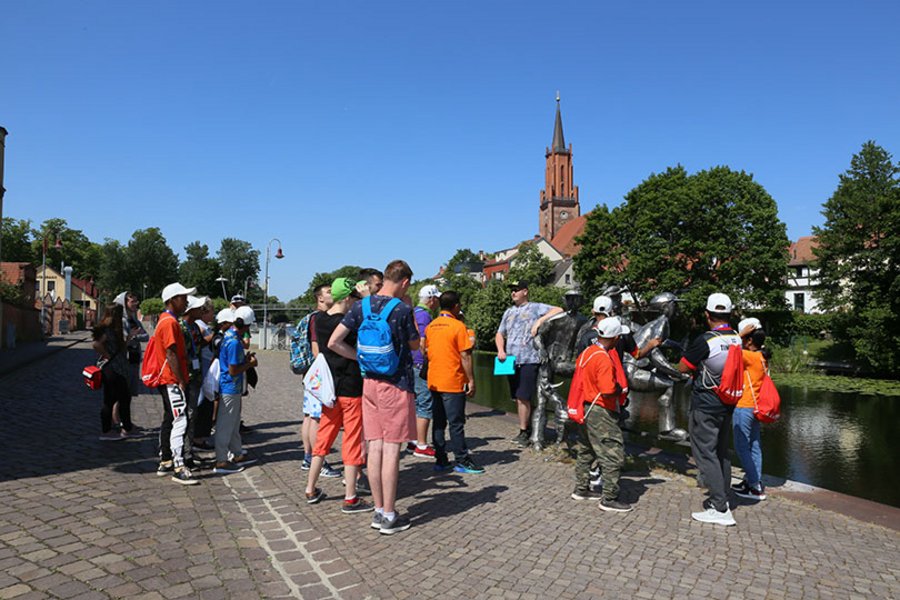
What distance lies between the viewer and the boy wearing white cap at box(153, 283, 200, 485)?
18.6 feet

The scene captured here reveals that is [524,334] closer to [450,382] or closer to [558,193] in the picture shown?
[450,382]

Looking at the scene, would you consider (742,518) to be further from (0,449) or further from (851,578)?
(0,449)

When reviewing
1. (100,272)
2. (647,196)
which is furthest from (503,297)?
(100,272)

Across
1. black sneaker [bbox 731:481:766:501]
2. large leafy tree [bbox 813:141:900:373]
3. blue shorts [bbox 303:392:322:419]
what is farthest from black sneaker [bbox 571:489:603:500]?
large leafy tree [bbox 813:141:900:373]

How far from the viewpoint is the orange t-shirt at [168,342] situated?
5668mm

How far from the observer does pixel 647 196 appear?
44.3m

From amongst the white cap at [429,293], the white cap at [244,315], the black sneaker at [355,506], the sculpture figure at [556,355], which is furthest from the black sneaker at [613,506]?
the white cap at [244,315]

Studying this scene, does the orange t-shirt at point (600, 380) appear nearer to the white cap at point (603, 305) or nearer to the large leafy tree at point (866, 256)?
the white cap at point (603, 305)

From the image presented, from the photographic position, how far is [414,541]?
440cm

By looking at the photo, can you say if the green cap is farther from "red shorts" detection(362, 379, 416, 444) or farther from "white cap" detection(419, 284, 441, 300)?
"white cap" detection(419, 284, 441, 300)

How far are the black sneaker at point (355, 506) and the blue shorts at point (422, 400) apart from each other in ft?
7.96

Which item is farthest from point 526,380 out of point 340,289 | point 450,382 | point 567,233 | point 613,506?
point 567,233

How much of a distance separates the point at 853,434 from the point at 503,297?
145ft

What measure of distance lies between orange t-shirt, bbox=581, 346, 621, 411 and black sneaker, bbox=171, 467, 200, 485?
12.6 ft
